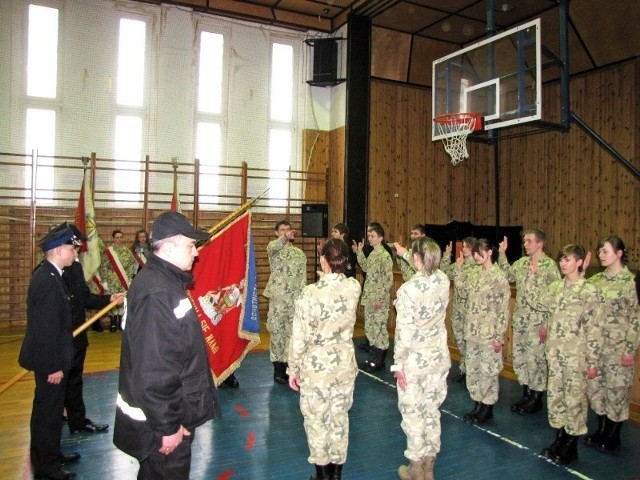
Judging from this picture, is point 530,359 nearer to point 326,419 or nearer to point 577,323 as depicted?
point 577,323

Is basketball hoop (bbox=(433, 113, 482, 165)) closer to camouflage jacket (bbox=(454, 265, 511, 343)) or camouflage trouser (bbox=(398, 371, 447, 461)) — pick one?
camouflage jacket (bbox=(454, 265, 511, 343))

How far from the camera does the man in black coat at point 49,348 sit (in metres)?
3.04

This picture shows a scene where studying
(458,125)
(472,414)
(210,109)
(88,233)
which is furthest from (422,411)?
(210,109)

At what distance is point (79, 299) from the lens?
369 cm

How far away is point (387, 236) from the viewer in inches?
394

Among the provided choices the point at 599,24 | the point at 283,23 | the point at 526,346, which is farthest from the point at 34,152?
the point at 599,24

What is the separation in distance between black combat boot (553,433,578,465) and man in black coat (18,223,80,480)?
328 centimetres

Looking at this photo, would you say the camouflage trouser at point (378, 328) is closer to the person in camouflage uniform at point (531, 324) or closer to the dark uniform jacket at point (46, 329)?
the person in camouflage uniform at point (531, 324)

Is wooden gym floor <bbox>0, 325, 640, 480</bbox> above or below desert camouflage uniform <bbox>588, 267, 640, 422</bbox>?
below

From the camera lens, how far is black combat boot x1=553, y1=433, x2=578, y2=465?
3574 mm

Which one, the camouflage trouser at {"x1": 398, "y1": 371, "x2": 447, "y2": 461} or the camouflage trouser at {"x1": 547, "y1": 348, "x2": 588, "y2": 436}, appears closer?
the camouflage trouser at {"x1": 398, "y1": 371, "x2": 447, "y2": 461}

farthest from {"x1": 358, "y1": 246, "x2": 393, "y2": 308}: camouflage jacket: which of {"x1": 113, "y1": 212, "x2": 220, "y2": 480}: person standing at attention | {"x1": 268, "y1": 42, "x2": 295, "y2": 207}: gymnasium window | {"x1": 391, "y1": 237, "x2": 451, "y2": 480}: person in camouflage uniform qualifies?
{"x1": 113, "y1": 212, "x2": 220, "y2": 480}: person standing at attention

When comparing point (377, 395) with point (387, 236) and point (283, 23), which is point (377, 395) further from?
point (283, 23)

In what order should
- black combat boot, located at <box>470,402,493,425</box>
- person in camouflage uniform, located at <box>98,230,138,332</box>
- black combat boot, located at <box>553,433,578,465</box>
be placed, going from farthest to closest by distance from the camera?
person in camouflage uniform, located at <box>98,230,138,332</box> < black combat boot, located at <box>470,402,493,425</box> < black combat boot, located at <box>553,433,578,465</box>
